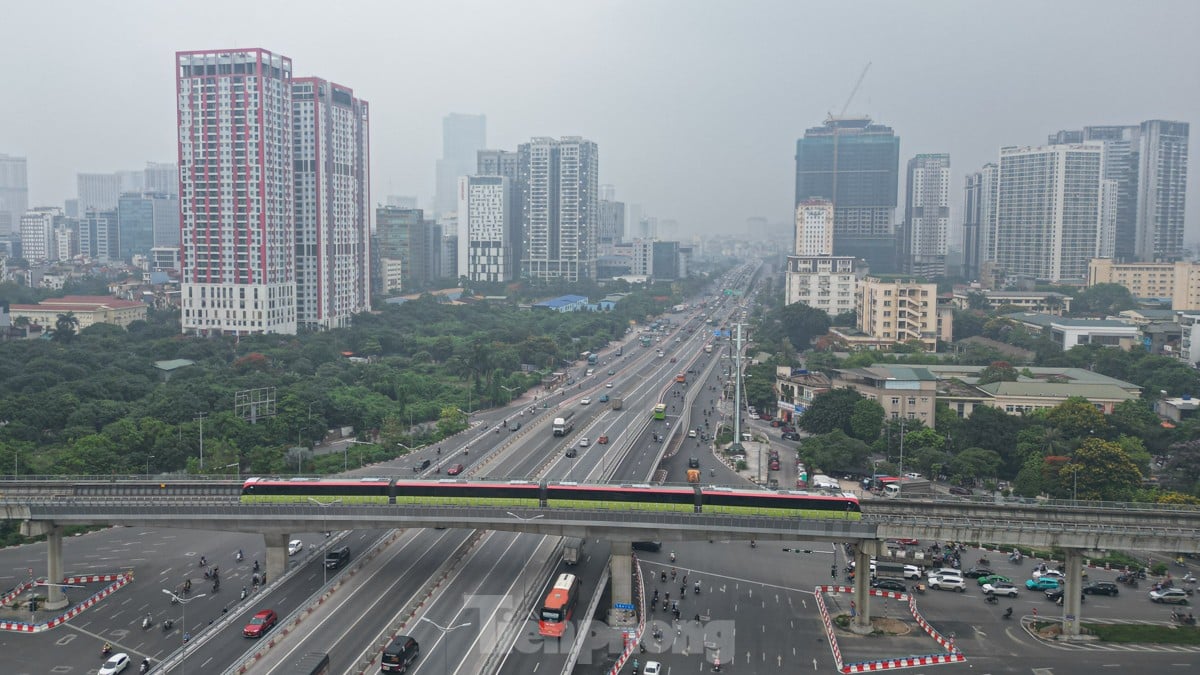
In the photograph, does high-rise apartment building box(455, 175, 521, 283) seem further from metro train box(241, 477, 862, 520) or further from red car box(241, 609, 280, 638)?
red car box(241, 609, 280, 638)

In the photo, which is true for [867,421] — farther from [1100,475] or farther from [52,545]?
[52,545]

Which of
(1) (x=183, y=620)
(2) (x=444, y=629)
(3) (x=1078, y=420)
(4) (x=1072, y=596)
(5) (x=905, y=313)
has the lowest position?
(1) (x=183, y=620)

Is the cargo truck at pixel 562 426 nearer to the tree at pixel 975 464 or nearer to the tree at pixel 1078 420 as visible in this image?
the tree at pixel 975 464

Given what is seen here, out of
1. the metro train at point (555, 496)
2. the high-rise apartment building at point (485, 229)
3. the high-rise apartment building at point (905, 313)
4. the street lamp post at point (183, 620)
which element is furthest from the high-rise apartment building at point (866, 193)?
the street lamp post at point (183, 620)

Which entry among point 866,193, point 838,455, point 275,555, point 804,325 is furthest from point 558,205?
point 275,555

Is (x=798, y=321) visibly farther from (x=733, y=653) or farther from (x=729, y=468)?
(x=733, y=653)

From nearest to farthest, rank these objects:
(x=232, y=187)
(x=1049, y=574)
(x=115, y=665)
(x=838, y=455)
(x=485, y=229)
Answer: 1. (x=115, y=665)
2. (x=1049, y=574)
3. (x=838, y=455)
4. (x=232, y=187)
5. (x=485, y=229)

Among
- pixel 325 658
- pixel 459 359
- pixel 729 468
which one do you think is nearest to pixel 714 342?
pixel 459 359
